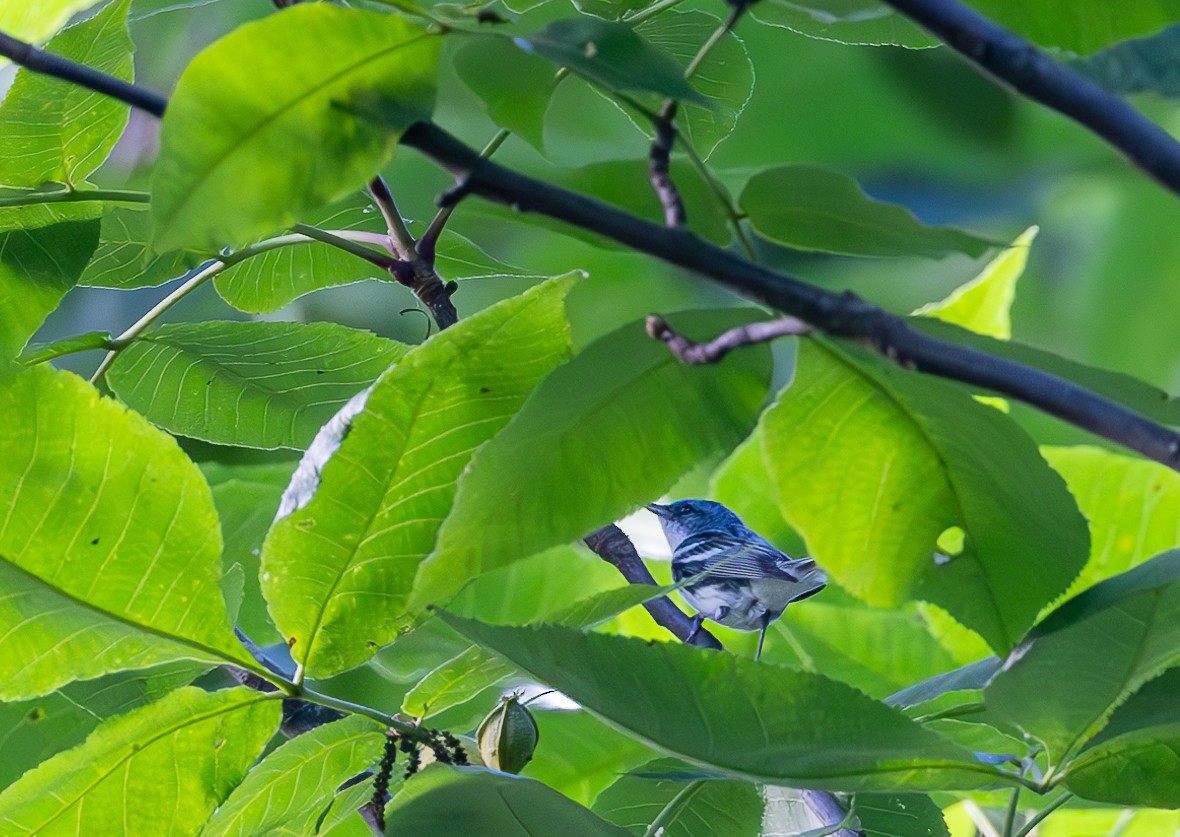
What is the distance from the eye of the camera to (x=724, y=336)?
167 millimetres

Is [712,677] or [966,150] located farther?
[966,150]

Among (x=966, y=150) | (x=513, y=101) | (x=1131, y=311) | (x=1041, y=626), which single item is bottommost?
(x=1131, y=311)

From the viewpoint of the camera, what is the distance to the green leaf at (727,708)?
20 centimetres

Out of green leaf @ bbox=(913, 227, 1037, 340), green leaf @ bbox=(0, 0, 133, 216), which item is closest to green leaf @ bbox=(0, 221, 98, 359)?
green leaf @ bbox=(0, 0, 133, 216)

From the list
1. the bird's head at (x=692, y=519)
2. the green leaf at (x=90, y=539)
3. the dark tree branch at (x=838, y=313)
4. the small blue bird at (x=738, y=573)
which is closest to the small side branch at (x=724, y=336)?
the dark tree branch at (x=838, y=313)

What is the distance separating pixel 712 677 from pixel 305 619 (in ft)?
0.30

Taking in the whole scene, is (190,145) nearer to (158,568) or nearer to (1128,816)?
(158,568)

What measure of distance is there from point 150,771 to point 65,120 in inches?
5.9

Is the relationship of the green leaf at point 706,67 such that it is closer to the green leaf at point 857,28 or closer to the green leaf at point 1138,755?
the green leaf at point 857,28

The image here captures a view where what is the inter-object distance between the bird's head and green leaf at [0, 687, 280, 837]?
30cm

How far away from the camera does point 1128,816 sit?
451 mm

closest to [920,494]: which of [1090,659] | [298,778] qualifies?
[1090,659]

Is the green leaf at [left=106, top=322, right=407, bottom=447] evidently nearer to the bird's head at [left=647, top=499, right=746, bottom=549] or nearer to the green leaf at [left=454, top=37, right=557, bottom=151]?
the green leaf at [left=454, top=37, right=557, bottom=151]

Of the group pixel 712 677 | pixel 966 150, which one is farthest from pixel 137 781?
pixel 966 150
